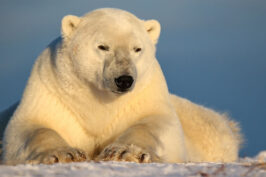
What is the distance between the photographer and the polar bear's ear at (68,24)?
20.7ft

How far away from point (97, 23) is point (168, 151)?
1.79 meters

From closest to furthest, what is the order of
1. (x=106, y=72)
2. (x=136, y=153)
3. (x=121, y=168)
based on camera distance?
1. (x=121, y=168)
2. (x=136, y=153)
3. (x=106, y=72)

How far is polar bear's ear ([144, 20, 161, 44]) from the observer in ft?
21.5

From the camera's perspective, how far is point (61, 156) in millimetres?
5027

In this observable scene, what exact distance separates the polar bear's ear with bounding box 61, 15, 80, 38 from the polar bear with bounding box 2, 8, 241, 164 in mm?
13

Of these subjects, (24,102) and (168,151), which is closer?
(168,151)

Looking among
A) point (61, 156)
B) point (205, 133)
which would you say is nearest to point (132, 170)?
point (61, 156)

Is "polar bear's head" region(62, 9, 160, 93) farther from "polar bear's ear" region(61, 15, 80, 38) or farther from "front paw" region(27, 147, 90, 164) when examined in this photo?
"front paw" region(27, 147, 90, 164)

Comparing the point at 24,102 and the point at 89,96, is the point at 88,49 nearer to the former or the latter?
the point at 89,96

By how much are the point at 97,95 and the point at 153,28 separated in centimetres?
122

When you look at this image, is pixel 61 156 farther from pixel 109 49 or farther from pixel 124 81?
pixel 109 49

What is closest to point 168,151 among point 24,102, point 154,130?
point 154,130

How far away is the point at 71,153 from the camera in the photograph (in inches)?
198

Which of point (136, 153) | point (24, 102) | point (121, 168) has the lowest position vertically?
point (121, 168)
